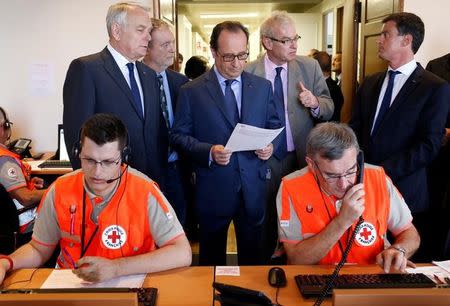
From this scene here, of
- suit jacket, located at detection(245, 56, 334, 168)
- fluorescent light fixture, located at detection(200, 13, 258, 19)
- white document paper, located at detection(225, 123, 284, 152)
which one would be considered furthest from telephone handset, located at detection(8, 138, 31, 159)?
fluorescent light fixture, located at detection(200, 13, 258, 19)

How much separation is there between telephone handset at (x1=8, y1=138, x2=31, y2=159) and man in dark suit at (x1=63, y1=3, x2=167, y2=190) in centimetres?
198

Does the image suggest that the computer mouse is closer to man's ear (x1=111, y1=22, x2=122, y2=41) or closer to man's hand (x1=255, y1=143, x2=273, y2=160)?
man's hand (x1=255, y1=143, x2=273, y2=160)

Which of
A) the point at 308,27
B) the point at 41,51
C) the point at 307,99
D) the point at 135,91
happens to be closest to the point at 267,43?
the point at 307,99

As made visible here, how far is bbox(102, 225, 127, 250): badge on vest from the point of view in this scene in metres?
1.60

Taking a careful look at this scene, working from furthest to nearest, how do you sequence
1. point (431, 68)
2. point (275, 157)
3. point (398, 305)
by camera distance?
point (431, 68) < point (275, 157) < point (398, 305)

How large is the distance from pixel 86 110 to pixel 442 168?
2.25 meters

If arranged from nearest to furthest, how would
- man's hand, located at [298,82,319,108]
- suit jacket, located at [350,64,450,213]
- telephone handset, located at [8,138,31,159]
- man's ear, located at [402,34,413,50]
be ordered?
1. suit jacket, located at [350,64,450,213]
2. man's ear, located at [402,34,413,50]
3. man's hand, located at [298,82,319,108]
4. telephone handset, located at [8,138,31,159]

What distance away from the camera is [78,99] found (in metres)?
2.19

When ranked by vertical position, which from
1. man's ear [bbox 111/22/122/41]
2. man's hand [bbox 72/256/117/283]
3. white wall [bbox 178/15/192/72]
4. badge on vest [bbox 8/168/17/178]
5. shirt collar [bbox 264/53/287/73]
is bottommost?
man's hand [bbox 72/256/117/283]

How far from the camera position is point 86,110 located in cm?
218

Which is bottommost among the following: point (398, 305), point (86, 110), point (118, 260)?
point (118, 260)

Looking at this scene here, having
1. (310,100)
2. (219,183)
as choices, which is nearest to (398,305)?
(219,183)

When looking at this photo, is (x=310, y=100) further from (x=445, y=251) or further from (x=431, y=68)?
(x=431, y=68)

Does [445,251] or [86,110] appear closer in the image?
[445,251]
